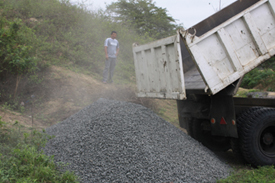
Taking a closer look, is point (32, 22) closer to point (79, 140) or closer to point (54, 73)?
point (54, 73)

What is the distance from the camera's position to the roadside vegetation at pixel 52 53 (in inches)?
139

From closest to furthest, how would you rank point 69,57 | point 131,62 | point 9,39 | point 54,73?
1. point 9,39
2. point 54,73
3. point 69,57
4. point 131,62

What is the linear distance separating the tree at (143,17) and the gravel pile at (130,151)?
39.8 ft

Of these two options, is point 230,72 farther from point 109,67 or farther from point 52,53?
point 52,53

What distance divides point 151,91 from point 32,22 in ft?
25.5

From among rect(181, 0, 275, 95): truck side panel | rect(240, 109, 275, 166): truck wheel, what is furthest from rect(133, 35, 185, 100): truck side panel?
rect(240, 109, 275, 166): truck wheel

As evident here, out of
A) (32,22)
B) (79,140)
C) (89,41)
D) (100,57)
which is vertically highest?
(32,22)

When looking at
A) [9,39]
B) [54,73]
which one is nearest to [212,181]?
[9,39]

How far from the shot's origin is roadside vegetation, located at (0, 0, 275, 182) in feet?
11.6

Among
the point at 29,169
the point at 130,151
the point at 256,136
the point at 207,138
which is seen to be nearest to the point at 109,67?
the point at 207,138

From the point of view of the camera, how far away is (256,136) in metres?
4.26

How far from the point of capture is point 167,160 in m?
3.74

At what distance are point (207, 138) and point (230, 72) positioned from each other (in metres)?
1.86

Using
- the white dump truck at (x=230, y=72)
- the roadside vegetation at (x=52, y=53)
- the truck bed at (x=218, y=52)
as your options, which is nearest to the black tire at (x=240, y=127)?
the white dump truck at (x=230, y=72)
